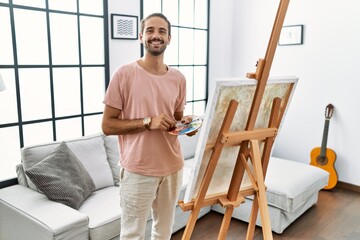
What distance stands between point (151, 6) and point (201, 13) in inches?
36.5

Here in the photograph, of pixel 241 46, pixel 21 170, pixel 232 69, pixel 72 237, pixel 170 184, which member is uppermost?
pixel 241 46

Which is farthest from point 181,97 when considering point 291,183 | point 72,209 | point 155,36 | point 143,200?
point 291,183

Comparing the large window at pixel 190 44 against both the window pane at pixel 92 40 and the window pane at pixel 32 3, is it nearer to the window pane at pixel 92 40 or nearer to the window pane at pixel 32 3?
the window pane at pixel 92 40

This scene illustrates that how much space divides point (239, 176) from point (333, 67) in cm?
267

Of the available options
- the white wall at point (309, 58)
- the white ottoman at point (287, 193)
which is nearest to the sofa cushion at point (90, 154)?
the white wall at point (309, 58)

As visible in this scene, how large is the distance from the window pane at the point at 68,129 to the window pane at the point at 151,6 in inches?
52.1

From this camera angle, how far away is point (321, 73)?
12.8 feet

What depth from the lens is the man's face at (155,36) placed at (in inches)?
62.6

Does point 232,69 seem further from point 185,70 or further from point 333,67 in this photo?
point 333,67

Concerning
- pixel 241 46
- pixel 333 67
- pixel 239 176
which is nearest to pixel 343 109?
pixel 333 67

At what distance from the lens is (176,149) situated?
67.6 inches

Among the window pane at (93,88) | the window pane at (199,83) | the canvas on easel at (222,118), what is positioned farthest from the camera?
the window pane at (199,83)

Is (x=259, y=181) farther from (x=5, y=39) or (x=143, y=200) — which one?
(x=5, y=39)

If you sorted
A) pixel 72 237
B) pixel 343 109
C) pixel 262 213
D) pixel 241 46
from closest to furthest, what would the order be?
pixel 262 213 → pixel 72 237 → pixel 343 109 → pixel 241 46
